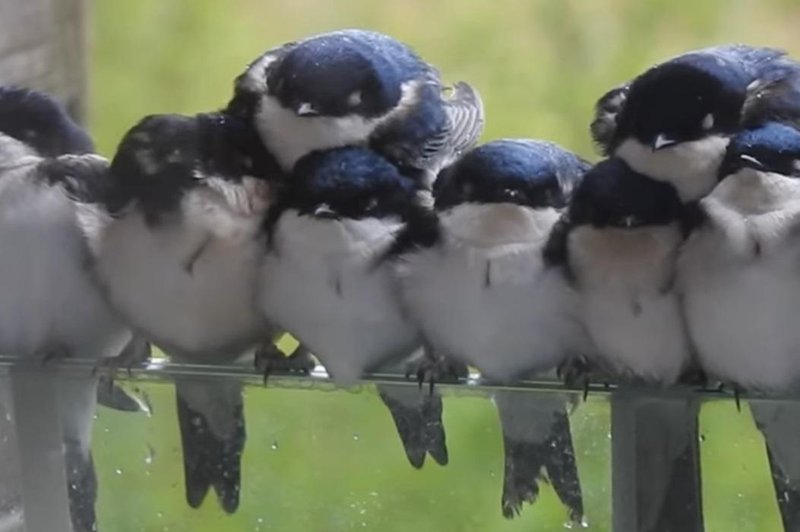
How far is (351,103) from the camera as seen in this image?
1.04 meters

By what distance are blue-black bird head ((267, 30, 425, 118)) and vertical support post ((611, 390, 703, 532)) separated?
0.93ft

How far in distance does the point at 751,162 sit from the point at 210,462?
1.62 feet

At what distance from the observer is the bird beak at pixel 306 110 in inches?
40.2

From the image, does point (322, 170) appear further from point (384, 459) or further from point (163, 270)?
point (384, 459)

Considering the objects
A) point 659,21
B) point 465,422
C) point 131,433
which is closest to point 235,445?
point 131,433

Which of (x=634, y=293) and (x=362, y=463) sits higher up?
(x=634, y=293)

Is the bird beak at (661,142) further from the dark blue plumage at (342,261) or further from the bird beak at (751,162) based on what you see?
the dark blue plumage at (342,261)

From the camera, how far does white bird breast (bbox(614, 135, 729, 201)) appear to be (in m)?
0.96

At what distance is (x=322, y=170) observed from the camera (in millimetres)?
1007

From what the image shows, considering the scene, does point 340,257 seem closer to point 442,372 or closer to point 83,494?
point 442,372

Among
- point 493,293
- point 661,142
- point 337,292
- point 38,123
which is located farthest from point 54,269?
point 661,142

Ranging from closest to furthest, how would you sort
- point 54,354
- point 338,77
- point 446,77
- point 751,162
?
point 751,162 < point 338,77 < point 54,354 < point 446,77

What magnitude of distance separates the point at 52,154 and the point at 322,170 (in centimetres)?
26

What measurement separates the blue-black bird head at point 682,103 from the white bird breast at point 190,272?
0.29m
